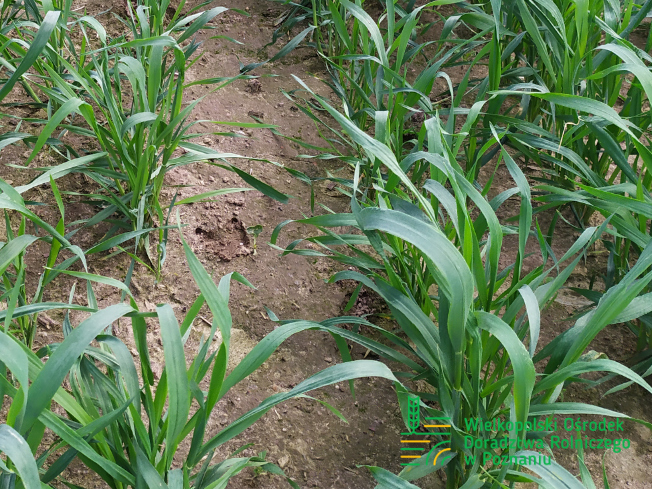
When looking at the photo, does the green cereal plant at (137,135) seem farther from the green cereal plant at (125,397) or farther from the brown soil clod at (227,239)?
the green cereal plant at (125,397)

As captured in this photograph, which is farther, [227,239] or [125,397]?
[227,239]

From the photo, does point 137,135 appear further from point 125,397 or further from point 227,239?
point 125,397

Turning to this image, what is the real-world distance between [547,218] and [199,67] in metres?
1.15

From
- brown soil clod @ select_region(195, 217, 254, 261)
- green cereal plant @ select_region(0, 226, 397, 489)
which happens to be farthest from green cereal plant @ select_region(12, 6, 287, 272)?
green cereal plant @ select_region(0, 226, 397, 489)

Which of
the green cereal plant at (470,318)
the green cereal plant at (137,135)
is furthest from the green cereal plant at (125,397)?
the green cereal plant at (137,135)

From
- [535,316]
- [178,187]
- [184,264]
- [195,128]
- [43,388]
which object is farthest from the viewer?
[195,128]

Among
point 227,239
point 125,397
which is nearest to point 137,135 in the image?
point 227,239

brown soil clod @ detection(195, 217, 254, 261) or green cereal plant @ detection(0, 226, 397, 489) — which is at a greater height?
green cereal plant @ detection(0, 226, 397, 489)

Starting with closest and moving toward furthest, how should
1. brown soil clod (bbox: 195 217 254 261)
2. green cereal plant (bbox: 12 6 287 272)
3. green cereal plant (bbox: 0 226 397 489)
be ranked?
green cereal plant (bbox: 0 226 397 489), green cereal plant (bbox: 12 6 287 272), brown soil clod (bbox: 195 217 254 261)

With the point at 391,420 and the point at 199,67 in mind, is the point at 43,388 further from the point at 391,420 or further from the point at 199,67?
the point at 199,67

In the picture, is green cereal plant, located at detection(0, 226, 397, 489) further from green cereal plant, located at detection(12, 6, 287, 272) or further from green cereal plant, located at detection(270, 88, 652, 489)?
green cereal plant, located at detection(12, 6, 287, 272)

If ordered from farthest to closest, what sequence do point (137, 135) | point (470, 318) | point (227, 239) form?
point (227, 239) → point (137, 135) → point (470, 318)

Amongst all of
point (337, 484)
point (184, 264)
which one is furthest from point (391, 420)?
point (184, 264)

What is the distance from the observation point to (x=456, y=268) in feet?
2.34
